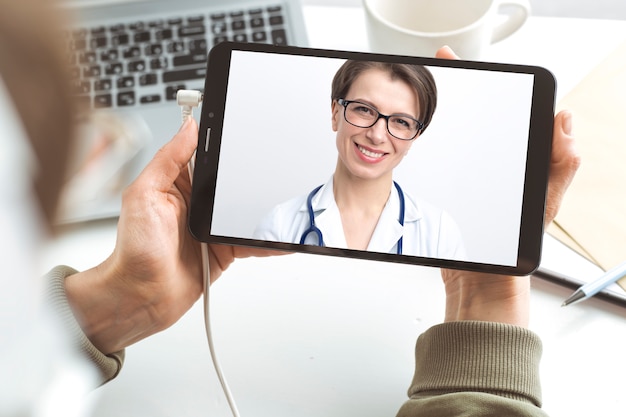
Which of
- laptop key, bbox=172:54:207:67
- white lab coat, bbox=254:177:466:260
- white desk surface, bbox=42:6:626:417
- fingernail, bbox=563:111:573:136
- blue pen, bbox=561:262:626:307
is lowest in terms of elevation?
white desk surface, bbox=42:6:626:417

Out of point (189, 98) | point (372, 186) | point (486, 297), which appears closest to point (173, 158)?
point (189, 98)

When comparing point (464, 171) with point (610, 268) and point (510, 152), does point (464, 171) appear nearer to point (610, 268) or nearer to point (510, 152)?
point (510, 152)

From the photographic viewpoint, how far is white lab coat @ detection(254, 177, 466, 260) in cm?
50

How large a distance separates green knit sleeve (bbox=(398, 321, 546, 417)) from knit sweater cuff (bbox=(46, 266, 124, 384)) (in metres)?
0.22

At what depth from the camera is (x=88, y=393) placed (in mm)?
523

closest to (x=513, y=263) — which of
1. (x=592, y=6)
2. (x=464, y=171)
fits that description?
(x=464, y=171)

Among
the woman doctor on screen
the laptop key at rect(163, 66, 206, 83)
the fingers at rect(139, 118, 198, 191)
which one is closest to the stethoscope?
the woman doctor on screen

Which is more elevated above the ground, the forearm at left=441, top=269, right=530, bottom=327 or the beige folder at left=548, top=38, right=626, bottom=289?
the beige folder at left=548, top=38, right=626, bottom=289

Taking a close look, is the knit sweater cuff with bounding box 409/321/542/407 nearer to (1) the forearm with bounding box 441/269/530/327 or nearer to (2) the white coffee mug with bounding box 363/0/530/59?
(1) the forearm with bounding box 441/269/530/327

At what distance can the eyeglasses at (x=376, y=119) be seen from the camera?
1.65ft

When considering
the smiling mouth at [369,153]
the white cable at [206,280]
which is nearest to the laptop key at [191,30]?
the white cable at [206,280]

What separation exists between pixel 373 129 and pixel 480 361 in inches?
7.4

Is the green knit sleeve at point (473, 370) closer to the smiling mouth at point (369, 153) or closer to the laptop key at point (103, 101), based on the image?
the smiling mouth at point (369, 153)

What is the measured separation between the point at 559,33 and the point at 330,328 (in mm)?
380
